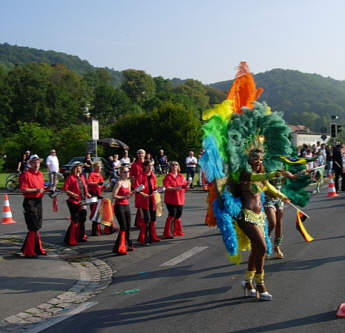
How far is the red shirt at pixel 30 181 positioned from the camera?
8117 millimetres

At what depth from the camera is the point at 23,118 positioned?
250 ft

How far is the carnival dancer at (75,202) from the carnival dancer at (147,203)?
1.25 metres

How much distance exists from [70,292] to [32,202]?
2590 mm

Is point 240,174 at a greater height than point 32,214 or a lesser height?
greater

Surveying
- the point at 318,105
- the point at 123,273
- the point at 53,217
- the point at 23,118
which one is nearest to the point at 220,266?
the point at 123,273

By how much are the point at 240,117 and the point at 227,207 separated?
1.20 meters

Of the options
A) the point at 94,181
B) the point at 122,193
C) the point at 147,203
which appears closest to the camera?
the point at 122,193

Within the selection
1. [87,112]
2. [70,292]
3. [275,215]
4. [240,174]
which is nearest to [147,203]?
[275,215]

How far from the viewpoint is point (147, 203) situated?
916cm

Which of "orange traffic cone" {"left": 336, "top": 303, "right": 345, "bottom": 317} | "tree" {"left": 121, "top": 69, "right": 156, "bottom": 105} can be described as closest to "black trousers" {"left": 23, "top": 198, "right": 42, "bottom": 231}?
"orange traffic cone" {"left": 336, "top": 303, "right": 345, "bottom": 317}

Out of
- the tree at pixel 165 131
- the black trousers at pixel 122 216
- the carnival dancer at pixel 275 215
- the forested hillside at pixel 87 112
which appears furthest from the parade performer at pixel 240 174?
the tree at pixel 165 131

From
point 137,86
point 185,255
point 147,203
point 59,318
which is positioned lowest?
point 59,318

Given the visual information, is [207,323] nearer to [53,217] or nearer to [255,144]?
[255,144]

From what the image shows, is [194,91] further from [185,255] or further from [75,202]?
[185,255]
